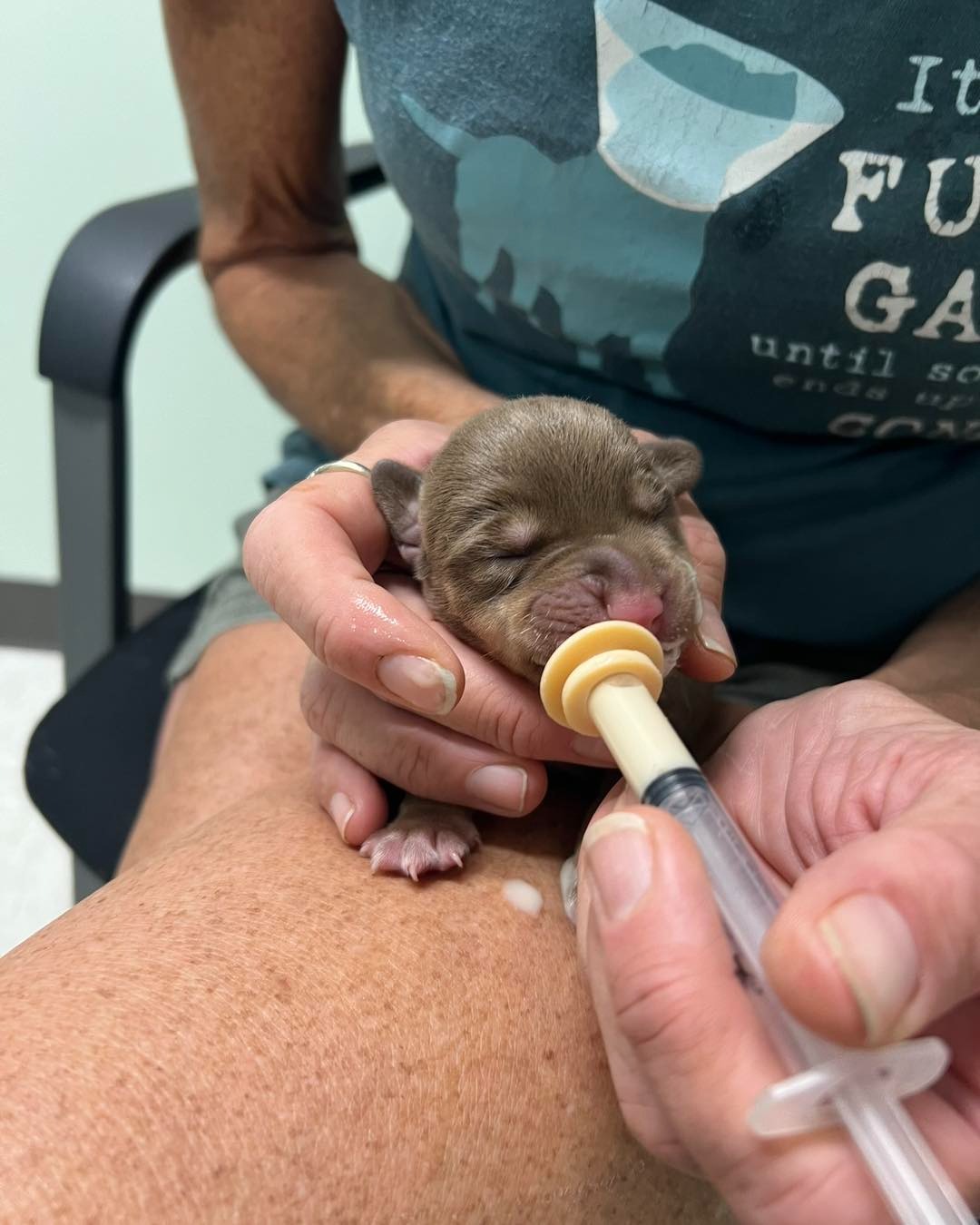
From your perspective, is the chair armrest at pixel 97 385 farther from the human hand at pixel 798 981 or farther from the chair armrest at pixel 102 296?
the human hand at pixel 798 981

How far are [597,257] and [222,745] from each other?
2.77 ft

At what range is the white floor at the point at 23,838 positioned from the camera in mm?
2674

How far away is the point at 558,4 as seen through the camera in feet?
4.04

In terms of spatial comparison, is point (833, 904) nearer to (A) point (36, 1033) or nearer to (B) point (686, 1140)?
(B) point (686, 1140)

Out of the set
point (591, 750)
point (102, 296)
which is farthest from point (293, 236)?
point (591, 750)

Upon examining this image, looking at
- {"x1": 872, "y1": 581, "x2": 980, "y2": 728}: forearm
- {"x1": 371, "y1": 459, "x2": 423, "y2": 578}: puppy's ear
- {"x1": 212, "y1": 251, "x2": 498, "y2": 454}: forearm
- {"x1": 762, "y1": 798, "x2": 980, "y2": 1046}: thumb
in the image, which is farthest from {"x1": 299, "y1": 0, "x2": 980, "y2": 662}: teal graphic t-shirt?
{"x1": 762, "y1": 798, "x2": 980, "y2": 1046}: thumb

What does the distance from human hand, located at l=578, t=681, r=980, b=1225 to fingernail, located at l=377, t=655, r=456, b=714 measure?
247 millimetres

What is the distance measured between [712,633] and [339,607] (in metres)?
0.41

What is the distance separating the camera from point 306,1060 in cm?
90

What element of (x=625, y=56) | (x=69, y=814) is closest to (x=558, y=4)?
(x=625, y=56)

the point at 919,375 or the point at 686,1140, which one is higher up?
the point at 919,375

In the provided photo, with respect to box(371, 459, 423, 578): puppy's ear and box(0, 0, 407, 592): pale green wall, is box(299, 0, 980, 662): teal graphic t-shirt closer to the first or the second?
box(371, 459, 423, 578): puppy's ear

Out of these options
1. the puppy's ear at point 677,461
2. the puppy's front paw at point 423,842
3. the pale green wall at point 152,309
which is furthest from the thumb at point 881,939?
the pale green wall at point 152,309

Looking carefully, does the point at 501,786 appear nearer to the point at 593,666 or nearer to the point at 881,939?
the point at 593,666
